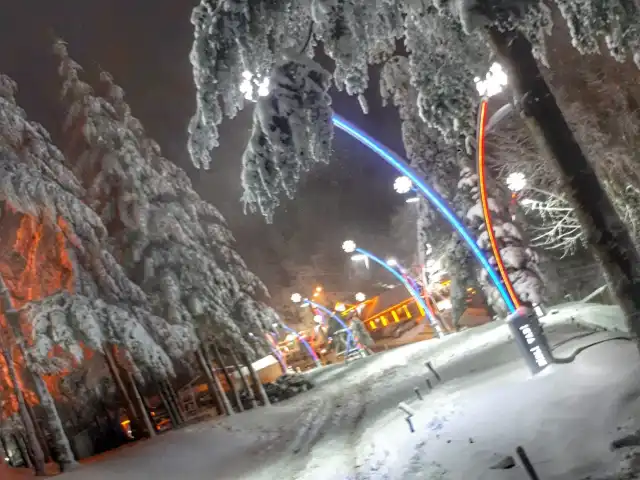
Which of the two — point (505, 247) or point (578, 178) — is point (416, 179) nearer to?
point (578, 178)

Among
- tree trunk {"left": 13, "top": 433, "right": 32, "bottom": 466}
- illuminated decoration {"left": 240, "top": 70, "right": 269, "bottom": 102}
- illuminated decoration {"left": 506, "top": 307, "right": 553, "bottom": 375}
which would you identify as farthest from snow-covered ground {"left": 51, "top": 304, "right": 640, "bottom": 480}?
illuminated decoration {"left": 240, "top": 70, "right": 269, "bottom": 102}

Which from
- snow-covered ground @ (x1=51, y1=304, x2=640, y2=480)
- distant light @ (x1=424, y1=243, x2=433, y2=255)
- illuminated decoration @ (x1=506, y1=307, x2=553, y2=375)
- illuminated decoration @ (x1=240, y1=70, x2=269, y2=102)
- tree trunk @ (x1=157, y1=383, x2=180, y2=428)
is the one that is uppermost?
illuminated decoration @ (x1=240, y1=70, x2=269, y2=102)

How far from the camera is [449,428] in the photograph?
11.6 metres

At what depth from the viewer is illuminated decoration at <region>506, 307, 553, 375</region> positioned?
40.0 feet

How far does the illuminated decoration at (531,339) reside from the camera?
1220 cm

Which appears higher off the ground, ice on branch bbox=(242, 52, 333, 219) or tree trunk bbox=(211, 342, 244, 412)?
ice on branch bbox=(242, 52, 333, 219)

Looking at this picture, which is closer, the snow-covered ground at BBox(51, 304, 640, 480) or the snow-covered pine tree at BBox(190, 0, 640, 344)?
the snow-covered pine tree at BBox(190, 0, 640, 344)

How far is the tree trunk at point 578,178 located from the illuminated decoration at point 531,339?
4.69 meters

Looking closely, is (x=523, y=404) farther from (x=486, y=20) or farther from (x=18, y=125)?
(x=18, y=125)

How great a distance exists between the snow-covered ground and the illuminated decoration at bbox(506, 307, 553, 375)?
1.18ft

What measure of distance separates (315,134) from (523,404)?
666 centimetres

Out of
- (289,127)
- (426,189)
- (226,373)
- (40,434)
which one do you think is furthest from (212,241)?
(289,127)

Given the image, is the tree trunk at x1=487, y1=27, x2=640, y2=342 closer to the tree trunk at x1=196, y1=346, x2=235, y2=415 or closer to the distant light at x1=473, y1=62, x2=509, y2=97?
the distant light at x1=473, y1=62, x2=509, y2=97

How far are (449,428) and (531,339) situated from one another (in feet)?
8.39
